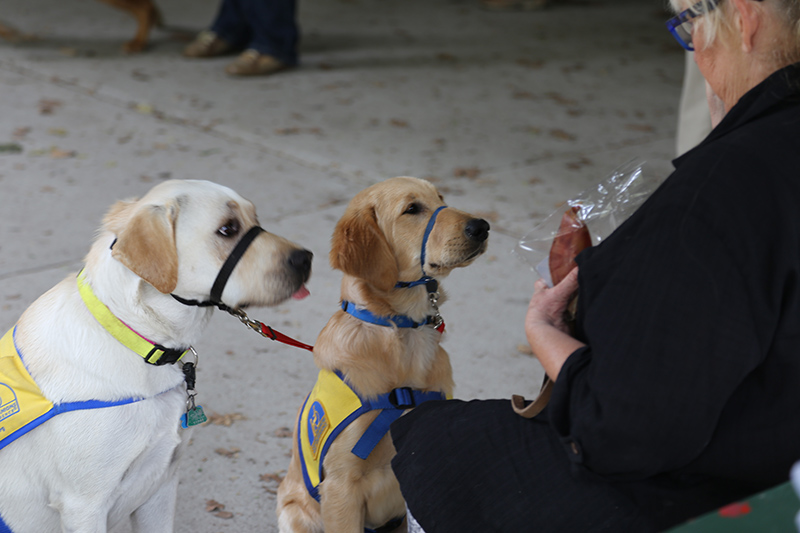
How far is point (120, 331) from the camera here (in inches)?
76.9

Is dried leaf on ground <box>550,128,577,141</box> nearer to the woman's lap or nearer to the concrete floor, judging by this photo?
the concrete floor

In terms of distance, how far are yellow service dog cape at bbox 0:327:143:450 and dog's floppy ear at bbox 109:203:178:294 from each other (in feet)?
1.13

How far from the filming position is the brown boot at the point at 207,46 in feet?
27.5

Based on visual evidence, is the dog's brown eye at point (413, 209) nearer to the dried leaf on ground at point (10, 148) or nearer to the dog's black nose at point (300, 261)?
the dog's black nose at point (300, 261)

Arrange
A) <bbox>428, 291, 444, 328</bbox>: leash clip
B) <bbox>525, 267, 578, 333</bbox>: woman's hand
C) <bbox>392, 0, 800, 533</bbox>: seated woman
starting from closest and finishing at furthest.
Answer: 1. <bbox>392, 0, 800, 533</bbox>: seated woman
2. <bbox>525, 267, 578, 333</bbox>: woman's hand
3. <bbox>428, 291, 444, 328</bbox>: leash clip

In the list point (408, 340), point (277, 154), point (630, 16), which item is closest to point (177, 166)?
point (277, 154)

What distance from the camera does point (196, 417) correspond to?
212 centimetres

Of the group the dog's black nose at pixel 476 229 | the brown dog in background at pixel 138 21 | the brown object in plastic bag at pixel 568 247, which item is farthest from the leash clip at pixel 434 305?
the brown dog in background at pixel 138 21

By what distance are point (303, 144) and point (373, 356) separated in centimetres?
422

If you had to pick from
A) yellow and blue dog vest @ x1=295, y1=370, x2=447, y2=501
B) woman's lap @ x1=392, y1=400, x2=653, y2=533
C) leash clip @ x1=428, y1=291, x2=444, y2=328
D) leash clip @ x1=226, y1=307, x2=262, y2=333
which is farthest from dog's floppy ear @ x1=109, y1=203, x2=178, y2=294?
leash clip @ x1=428, y1=291, x2=444, y2=328

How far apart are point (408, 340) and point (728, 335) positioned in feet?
3.75

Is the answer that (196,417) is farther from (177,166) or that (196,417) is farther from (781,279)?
(177,166)

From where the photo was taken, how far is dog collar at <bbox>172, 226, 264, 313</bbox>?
77.7 inches

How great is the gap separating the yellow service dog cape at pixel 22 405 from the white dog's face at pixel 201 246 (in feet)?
1.21
